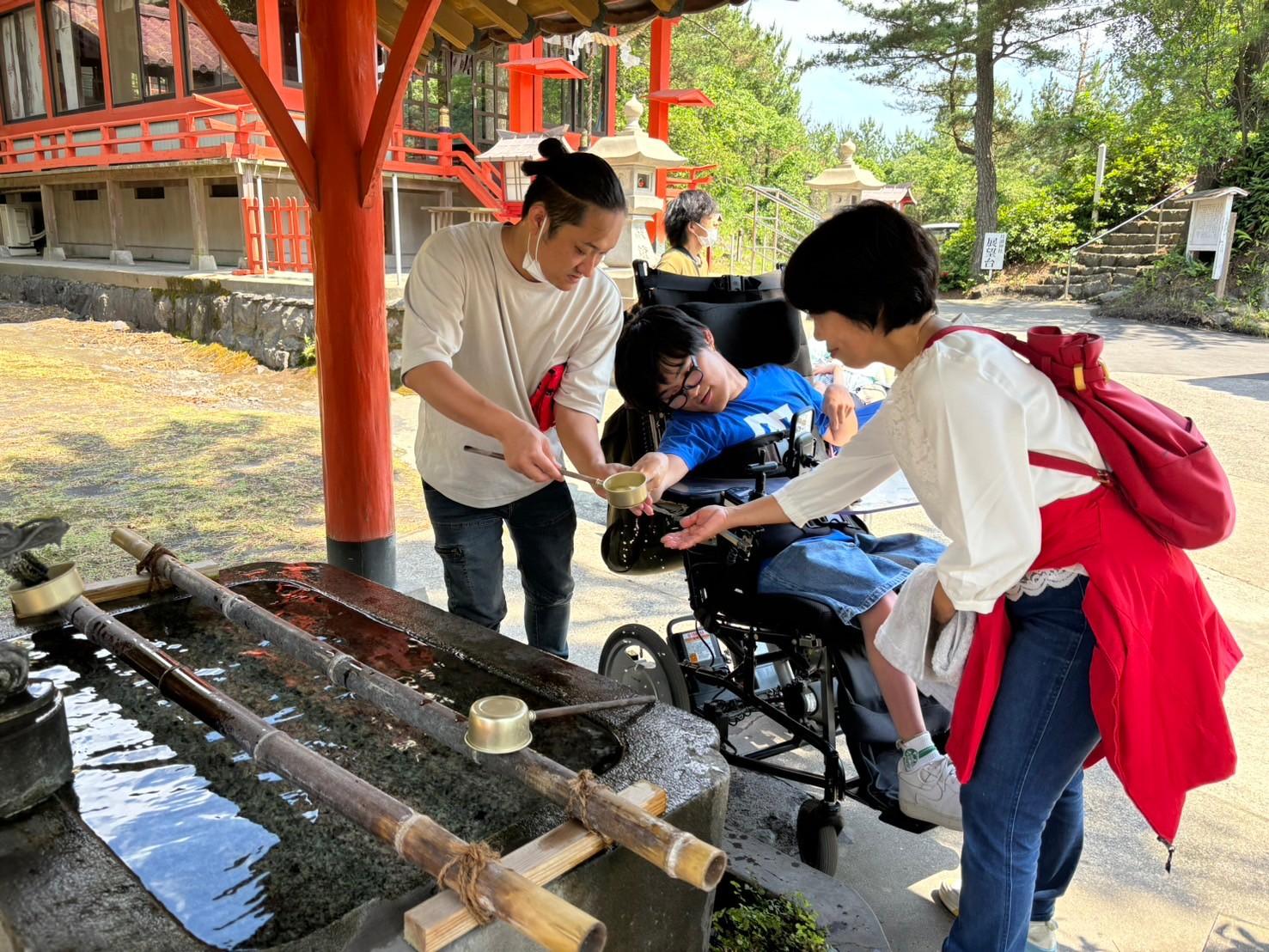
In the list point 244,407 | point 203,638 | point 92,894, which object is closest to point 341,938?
point 92,894

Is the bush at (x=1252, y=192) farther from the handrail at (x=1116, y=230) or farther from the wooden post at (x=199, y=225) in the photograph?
the wooden post at (x=199, y=225)

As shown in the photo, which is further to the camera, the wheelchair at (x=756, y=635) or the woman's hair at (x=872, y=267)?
the wheelchair at (x=756, y=635)

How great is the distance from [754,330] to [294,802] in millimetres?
2347

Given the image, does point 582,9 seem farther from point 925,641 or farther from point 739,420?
point 925,641

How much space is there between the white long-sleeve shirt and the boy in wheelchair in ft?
0.54

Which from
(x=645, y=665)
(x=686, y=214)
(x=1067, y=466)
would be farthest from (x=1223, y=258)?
(x=1067, y=466)

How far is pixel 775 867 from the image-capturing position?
2391 millimetres

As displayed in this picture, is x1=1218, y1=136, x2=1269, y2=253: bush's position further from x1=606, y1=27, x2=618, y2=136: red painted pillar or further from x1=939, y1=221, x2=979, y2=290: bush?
x1=606, y1=27, x2=618, y2=136: red painted pillar

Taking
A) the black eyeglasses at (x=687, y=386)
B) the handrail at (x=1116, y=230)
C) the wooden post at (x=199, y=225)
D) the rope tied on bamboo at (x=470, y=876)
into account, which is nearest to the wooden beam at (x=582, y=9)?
the black eyeglasses at (x=687, y=386)

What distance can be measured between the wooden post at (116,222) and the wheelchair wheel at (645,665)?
1627cm

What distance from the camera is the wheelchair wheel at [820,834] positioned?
250 centimetres

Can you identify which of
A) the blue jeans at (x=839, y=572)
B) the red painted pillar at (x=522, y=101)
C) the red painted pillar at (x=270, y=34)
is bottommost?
the blue jeans at (x=839, y=572)

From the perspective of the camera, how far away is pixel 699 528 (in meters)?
2.50

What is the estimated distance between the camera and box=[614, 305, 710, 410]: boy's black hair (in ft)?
9.45
